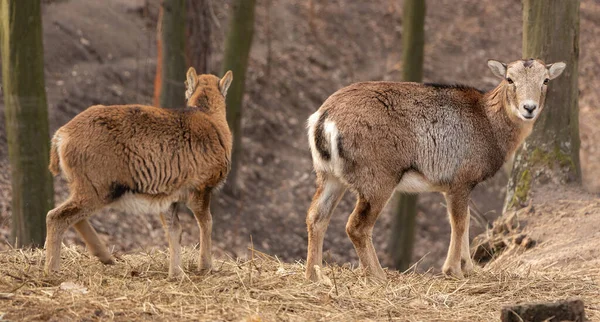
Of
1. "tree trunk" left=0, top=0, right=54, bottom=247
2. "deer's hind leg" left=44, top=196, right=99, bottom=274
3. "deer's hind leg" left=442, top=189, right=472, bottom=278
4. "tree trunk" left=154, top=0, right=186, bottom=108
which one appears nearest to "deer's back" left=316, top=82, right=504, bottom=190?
"deer's hind leg" left=442, top=189, right=472, bottom=278

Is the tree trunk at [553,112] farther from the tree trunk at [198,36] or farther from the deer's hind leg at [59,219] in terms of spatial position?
the tree trunk at [198,36]

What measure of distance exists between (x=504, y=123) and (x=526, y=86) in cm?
54

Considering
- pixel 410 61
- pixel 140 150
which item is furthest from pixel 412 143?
pixel 410 61

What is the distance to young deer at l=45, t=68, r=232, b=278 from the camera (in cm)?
782

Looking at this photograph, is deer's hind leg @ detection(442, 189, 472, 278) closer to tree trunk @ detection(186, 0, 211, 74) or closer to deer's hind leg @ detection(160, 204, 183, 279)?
deer's hind leg @ detection(160, 204, 183, 279)

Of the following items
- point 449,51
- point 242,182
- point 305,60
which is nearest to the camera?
point 242,182

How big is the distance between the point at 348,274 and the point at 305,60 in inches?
625

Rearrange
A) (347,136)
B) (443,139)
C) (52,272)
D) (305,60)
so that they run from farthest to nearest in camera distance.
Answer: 1. (305,60)
2. (443,139)
3. (347,136)
4. (52,272)

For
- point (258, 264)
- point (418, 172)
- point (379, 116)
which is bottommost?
point (258, 264)

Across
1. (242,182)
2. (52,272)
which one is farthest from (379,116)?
(242,182)

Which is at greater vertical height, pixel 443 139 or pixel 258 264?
pixel 443 139

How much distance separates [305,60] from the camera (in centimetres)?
2394

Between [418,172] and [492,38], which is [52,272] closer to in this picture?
[418,172]

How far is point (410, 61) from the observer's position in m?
15.6
